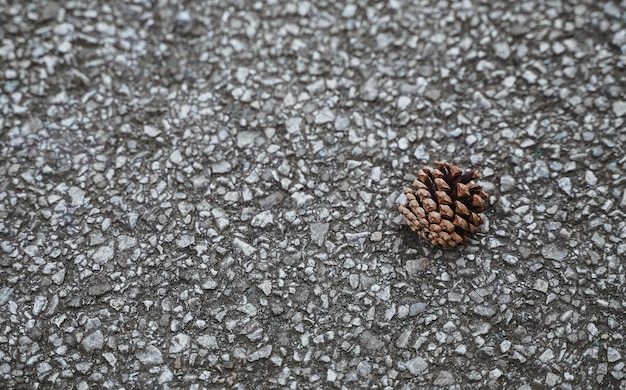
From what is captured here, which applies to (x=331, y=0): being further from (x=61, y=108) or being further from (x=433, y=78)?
(x=61, y=108)

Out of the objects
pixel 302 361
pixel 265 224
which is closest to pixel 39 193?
pixel 265 224

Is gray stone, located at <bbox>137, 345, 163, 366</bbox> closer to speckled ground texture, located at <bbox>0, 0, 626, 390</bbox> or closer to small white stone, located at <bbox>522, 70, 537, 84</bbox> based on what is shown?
speckled ground texture, located at <bbox>0, 0, 626, 390</bbox>

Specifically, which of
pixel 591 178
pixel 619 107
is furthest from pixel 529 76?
pixel 591 178

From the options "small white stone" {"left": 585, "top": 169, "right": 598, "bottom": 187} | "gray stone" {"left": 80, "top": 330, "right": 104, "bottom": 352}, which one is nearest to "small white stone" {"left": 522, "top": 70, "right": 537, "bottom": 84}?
"small white stone" {"left": 585, "top": 169, "right": 598, "bottom": 187}

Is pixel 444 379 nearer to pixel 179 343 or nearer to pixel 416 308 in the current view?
pixel 416 308

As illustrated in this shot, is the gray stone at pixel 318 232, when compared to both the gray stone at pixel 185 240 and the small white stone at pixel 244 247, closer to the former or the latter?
the small white stone at pixel 244 247

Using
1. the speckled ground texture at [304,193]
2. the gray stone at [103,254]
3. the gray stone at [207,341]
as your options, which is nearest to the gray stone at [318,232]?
the speckled ground texture at [304,193]
